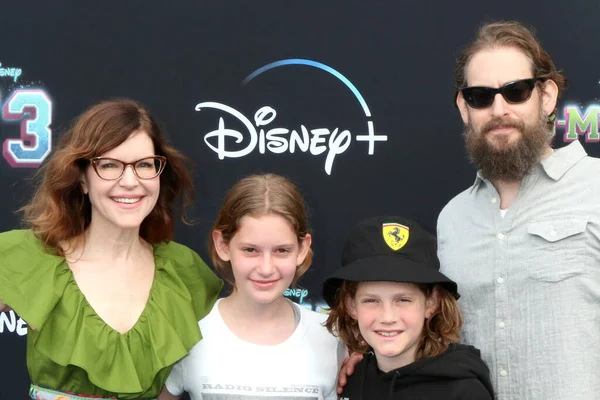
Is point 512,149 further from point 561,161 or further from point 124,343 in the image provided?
point 124,343

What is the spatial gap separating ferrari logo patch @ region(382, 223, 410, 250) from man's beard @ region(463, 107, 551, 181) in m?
0.41

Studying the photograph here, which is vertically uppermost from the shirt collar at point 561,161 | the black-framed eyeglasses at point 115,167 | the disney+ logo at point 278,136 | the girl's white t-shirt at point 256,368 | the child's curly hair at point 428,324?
the disney+ logo at point 278,136

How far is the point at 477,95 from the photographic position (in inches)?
88.2

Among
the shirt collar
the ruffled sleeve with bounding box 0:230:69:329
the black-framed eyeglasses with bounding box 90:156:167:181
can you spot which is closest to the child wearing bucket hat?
the shirt collar

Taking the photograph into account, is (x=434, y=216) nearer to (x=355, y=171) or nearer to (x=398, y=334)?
(x=355, y=171)

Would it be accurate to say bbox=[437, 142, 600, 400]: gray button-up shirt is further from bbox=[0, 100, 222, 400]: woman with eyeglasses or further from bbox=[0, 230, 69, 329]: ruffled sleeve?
bbox=[0, 230, 69, 329]: ruffled sleeve

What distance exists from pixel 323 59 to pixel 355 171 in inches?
19.7

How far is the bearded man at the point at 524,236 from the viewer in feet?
6.79

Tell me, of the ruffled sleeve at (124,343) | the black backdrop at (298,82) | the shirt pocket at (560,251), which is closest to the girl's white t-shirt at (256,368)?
the ruffled sleeve at (124,343)

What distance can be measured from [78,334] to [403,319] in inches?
36.9

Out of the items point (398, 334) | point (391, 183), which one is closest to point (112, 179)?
point (398, 334)

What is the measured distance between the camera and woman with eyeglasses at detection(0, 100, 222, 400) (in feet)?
6.76

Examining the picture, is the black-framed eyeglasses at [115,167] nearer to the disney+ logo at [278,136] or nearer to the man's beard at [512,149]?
the disney+ logo at [278,136]

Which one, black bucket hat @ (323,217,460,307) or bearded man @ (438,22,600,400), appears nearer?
black bucket hat @ (323,217,460,307)
